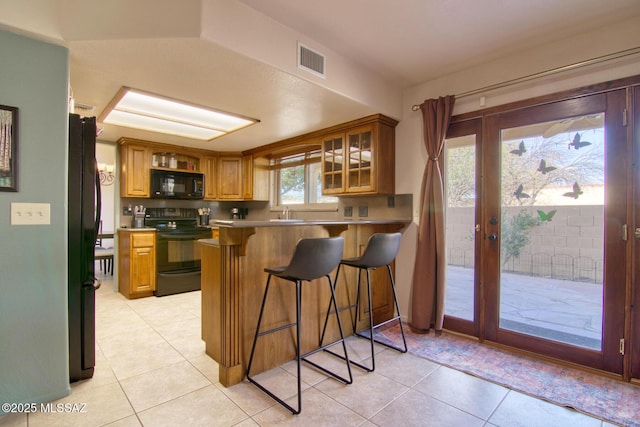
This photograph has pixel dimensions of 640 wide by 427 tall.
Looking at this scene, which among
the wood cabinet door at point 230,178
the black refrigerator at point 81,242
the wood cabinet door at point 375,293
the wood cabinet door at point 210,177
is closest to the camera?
the black refrigerator at point 81,242

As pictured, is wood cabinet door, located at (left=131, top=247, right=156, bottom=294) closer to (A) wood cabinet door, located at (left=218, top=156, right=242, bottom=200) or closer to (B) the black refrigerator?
(A) wood cabinet door, located at (left=218, top=156, right=242, bottom=200)

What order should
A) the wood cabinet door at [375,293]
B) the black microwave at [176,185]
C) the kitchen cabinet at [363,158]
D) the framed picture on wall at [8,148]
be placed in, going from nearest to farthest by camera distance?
the framed picture on wall at [8,148]
the wood cabinet door at [375,293]
the kitchen cabinet at [363,158]
the black microwave at [176,185]

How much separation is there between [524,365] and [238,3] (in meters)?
3.37

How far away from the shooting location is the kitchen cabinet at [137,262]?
418 cm

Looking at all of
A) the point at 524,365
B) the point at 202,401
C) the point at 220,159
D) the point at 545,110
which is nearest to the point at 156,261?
the point at 220,159

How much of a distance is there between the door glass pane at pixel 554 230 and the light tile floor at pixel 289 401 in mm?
866

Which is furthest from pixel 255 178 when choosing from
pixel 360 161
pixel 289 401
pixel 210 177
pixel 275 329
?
pixel 289 401

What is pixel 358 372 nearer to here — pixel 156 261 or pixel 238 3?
pixel 238 3

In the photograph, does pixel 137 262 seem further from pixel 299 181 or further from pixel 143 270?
pixel 299 181

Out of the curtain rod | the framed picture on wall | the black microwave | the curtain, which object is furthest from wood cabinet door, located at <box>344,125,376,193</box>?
the framed picture on wall

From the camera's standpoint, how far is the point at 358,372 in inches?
91.2

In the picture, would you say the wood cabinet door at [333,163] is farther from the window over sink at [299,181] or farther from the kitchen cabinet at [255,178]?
the kitchen cabinet at [255,178]

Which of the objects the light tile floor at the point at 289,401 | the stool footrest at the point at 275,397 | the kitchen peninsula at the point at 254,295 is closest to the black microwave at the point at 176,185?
the light tile floor at the point at 289,401

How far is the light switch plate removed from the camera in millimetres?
1801
